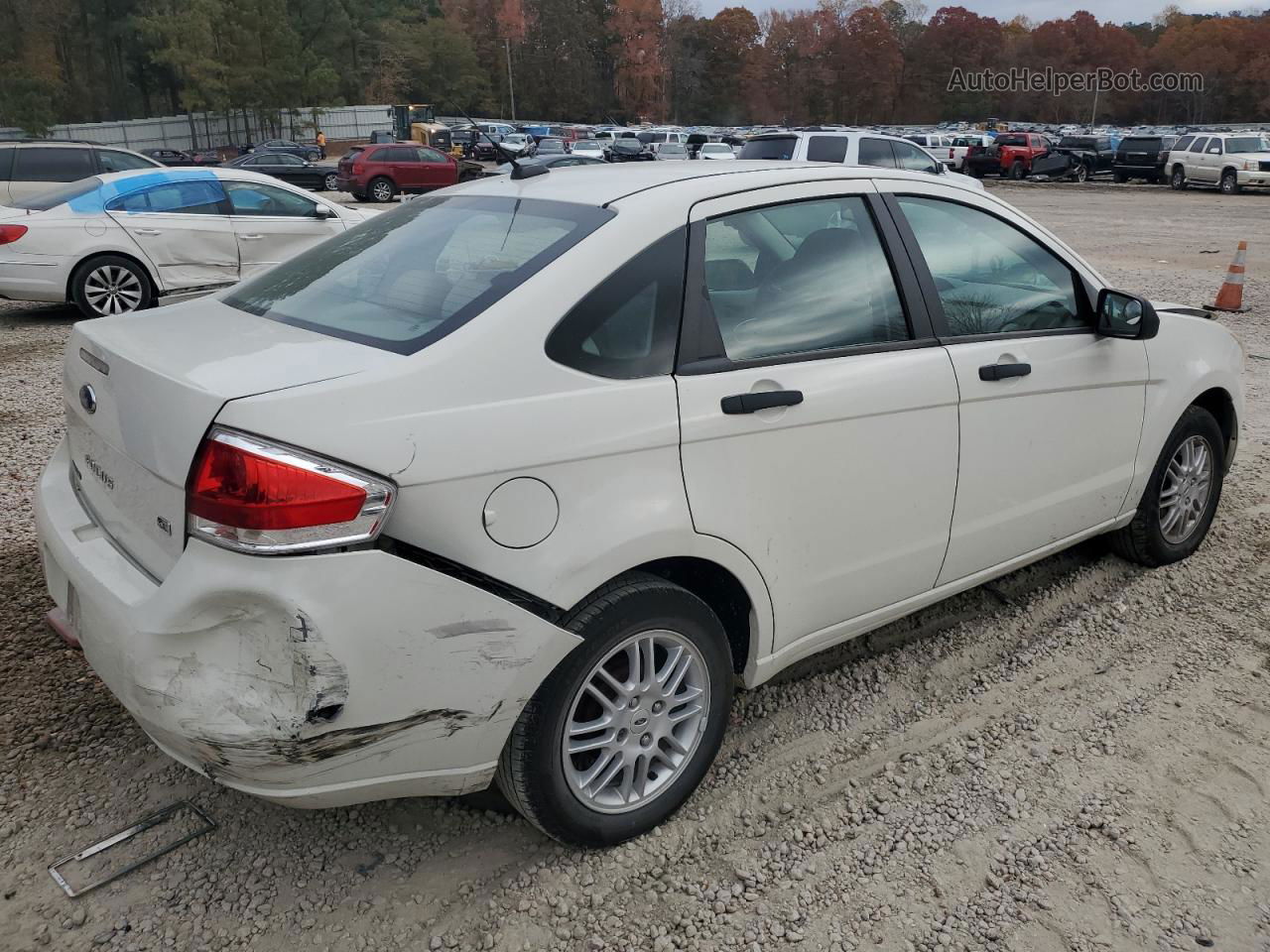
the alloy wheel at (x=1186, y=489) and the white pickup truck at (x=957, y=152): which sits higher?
the white pickup truck at (x=957, y=152)

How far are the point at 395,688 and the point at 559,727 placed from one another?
45 cm

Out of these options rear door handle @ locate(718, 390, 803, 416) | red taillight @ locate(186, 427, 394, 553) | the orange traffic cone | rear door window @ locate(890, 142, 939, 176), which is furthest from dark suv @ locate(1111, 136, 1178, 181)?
red taillight @ locate(186, 427, 394, 553)

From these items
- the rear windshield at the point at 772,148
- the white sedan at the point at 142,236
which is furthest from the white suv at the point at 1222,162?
the white sedan at the point at 142,236

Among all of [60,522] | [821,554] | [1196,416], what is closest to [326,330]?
[60,522]

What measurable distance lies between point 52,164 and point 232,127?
2552 inches

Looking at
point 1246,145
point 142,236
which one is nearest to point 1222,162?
point 1246,145

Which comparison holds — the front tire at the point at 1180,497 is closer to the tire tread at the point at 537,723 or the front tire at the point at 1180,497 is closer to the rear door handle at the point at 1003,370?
the rear door handle at the point at 1003,370

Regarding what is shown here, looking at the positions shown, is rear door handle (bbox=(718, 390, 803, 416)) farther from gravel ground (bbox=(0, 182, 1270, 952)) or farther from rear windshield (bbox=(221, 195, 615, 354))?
gravel ground (bbox=(0, 182, 1270, 952))

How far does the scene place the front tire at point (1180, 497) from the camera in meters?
4.16

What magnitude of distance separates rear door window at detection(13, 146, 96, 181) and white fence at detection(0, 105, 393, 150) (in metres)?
53.5

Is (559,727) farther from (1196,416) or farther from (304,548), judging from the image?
(1196,416)

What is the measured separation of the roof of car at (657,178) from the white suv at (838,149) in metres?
12.6

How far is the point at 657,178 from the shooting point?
2.92 m

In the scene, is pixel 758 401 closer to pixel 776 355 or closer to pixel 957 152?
pixel 776 355
